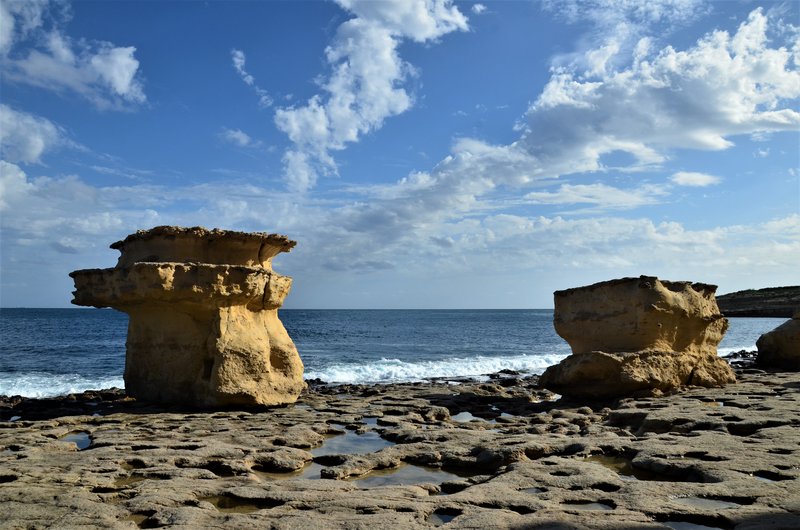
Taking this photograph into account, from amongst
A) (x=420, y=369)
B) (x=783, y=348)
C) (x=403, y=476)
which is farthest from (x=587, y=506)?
(x=420, y=369)

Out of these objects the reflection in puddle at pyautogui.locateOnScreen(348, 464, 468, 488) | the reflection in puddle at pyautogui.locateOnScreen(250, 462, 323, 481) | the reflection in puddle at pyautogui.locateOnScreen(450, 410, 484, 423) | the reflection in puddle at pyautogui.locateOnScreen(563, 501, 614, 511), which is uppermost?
the reflection in puddle at pyautogui.locateOnScreen(563, 501, 614, 511)

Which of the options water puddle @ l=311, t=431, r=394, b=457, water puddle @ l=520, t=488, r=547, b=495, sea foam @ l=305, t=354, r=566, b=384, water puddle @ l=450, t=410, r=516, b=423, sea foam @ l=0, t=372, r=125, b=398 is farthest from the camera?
sea foam @ l=305, t=354, r=566, b=384

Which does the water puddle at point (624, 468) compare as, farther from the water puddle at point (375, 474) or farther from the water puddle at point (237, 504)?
the water puddle at point (237, 504)

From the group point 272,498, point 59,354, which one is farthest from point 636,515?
point 59,354

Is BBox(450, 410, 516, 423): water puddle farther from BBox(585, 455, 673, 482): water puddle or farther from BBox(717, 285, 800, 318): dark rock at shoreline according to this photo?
BBox(717, 285, 800, 318): dark rock at shoreline

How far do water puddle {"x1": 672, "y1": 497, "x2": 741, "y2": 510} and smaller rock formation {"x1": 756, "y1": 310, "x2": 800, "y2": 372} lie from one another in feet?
50.4

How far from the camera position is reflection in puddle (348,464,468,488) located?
589cm

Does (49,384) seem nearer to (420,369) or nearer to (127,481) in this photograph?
(420,369)

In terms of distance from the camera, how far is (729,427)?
8102 mm

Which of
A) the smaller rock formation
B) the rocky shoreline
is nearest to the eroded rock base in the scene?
the rocky shoreline

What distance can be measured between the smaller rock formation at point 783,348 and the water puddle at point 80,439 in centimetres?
1867

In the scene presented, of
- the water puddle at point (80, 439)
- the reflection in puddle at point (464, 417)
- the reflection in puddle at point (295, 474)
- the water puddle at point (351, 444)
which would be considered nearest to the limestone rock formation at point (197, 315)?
the water puddle at point (80, 439)

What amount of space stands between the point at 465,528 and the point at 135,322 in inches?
354

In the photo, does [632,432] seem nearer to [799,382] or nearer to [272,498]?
[272,498]
